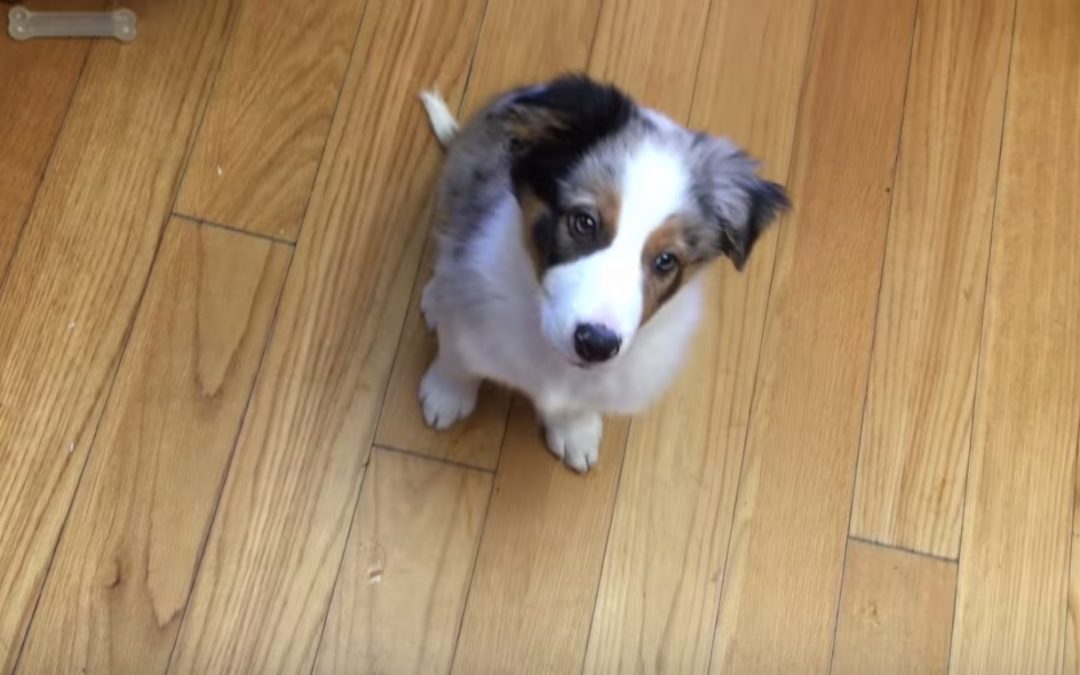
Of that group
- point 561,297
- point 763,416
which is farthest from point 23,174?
point 763,416

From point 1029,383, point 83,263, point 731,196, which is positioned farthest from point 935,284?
point 83,263

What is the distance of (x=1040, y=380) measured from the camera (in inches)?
79.4

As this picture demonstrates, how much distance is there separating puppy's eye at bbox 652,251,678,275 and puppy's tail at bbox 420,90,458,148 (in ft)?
2.33

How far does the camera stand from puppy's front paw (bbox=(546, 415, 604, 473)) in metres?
1.83

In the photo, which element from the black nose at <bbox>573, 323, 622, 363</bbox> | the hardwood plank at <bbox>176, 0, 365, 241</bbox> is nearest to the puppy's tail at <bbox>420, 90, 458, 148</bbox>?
the hardwood plank at <bbox>176, 0, 365, 241</bbox>

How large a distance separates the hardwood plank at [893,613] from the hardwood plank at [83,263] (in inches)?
51.2

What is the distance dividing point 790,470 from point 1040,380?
20.1 inches

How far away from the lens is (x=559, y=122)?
1.38m

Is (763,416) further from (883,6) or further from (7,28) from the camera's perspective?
(7,28)

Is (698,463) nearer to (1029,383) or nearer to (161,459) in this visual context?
(1029,383)

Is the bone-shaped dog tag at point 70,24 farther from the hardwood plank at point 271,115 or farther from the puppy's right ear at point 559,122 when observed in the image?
the puppy's right ear at point 559,122

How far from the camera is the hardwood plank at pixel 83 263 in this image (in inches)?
70.1

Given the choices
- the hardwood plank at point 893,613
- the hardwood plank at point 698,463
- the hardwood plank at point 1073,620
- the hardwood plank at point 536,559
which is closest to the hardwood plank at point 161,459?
the hardwood plank at point 536,559

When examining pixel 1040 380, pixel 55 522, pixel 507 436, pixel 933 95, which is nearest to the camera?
pixel 55 522
